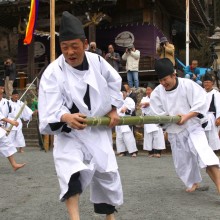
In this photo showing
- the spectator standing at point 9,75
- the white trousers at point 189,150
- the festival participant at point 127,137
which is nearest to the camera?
the white trousers at point 189,150

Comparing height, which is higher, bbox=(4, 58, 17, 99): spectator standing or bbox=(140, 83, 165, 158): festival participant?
bbox=(4, 58, 17, 99): spectator standing

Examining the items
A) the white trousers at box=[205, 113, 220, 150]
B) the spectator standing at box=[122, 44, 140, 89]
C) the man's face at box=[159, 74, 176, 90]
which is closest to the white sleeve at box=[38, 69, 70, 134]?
the man's face at box=[159, 74, 176, 90]

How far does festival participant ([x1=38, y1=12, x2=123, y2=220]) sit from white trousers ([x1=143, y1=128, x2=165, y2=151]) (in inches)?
280

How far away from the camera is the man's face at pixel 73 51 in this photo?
338 centimetres

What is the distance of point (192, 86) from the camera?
16.7ft

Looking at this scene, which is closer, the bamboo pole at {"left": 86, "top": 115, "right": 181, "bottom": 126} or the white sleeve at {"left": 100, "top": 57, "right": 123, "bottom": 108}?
the bamboo pole at {"left": 86, "top": 115, "right": 181, "bottom": 126}

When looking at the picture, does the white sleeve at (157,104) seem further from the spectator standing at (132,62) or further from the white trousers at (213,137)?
the spectator standing at (132,62)

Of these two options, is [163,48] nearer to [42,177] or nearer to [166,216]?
[42,177]

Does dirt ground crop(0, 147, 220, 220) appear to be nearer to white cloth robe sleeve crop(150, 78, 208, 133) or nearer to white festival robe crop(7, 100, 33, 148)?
white cloth robe sleeve crop(150, 78, 208, 133)

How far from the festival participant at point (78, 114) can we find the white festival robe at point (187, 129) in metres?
1.63

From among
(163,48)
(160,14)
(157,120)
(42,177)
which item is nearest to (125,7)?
(160,14)

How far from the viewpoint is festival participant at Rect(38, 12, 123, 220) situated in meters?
3.29

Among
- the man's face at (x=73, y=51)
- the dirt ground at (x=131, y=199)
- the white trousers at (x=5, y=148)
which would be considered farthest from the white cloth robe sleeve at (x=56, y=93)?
the white trousers at (x=5, y=148)

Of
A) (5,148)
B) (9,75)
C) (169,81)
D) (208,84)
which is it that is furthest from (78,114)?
(9,75)
